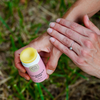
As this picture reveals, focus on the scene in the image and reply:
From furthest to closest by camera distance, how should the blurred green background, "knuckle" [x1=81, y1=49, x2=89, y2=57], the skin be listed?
the blurred green background, the skin, "knuckle" [x1=81, y1=49, x2=89, y2=57]

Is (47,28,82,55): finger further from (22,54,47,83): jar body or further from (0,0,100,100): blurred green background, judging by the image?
(0,0,100,100): blurred green background

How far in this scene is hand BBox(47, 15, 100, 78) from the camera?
3.41 ft

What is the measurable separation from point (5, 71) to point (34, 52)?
0.88 metres

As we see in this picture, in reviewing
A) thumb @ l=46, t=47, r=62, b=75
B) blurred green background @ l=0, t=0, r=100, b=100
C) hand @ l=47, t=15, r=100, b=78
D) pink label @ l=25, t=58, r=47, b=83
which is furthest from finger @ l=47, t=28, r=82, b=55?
blurred green background @ l=0, t=0, r=100, b=100

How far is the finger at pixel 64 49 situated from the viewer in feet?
3.50

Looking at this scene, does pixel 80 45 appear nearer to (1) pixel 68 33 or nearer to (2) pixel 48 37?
(1) pixel 68 33

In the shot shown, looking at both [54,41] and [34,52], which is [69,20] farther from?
[34,52]

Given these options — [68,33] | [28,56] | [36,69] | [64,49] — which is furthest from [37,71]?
[68,33]

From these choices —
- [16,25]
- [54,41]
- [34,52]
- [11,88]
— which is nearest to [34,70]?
[34,52]

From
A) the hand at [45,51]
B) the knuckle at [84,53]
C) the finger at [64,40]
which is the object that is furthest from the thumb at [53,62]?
the knuckle at [84,53]

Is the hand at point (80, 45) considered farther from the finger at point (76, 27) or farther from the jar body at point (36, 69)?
the jar body at point (36, 69)

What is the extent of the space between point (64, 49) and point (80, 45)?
13 cm

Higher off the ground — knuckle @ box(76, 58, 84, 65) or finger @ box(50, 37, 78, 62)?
finger @ box(50, 37, 78, 62)

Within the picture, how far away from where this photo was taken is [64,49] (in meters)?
1.11
